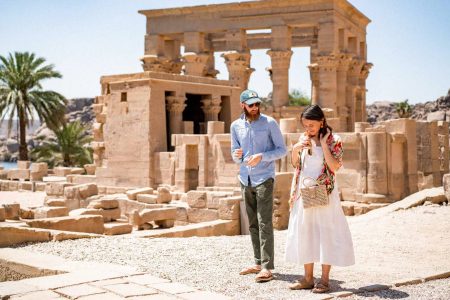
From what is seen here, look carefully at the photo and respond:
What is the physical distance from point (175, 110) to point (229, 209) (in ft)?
27.5

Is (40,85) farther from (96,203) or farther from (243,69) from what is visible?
(96,203)

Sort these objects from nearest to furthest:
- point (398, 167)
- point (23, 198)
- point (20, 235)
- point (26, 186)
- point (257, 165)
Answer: point (257, 165) → point (20, 235) → point (398, 167) → point (23, 198) → point (26, 186)

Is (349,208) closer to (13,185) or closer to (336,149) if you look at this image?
(336,149)

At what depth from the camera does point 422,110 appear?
2501 inches

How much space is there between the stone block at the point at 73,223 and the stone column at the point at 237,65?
62.0 ft

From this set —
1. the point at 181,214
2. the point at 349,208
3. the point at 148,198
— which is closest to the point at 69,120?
the point at 148,198

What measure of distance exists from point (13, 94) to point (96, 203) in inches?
751

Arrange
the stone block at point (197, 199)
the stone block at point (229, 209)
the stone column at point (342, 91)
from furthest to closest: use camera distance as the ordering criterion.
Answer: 1. the stone column at point (342, 91)
2. the stone block at point (197, 199)
3. the stone block at point (229, 209)

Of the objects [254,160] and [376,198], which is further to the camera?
[376,198]

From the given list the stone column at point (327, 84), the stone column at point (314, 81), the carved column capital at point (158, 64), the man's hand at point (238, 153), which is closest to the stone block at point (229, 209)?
the man's hand at point (238, 153)

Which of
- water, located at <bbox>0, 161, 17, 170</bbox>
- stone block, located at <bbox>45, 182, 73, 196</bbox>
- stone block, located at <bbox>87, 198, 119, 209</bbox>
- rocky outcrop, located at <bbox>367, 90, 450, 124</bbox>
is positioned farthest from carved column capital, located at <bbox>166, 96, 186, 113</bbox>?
water, located at <bbox>0, 161, 17, 170</bbox>

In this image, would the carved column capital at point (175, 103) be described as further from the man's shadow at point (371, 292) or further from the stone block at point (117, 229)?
the man's shadow at point (371, 292)

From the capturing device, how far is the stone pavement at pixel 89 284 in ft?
16.7

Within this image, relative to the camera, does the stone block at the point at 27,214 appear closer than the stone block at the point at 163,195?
Yes
